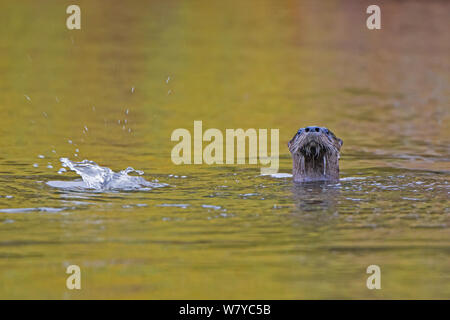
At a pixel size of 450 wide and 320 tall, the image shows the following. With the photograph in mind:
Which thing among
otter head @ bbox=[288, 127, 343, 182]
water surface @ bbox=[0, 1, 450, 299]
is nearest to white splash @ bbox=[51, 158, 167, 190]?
water surface @ bbox=[0, 1, 450, 299]

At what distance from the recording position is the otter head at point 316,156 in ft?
32.0

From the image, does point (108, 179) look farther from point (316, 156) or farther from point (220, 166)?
point (316, 156)

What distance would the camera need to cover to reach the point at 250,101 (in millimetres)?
16109

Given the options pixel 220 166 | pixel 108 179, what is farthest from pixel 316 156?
pixel 108 179

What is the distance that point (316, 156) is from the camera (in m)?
9.95

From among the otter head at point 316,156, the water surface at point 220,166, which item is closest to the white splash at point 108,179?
the water surface at point 220,166

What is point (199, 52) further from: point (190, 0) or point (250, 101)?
point (190, 0)

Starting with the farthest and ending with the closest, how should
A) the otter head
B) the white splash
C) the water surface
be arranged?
the otter head < the white splash < the water surface

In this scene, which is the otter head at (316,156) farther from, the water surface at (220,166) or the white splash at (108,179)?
the white splash at (108,179)

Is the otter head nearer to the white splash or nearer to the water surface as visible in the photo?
the water surface

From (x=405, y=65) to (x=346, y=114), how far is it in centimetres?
596

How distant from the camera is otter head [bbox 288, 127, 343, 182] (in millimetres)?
9758

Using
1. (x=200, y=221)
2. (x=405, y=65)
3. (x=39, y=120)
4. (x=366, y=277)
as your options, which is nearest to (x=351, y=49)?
(x=405, y=65)

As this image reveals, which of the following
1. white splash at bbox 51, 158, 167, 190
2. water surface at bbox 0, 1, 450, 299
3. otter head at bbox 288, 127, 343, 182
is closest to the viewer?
water surface at bbox 0, 1, 450, 299
